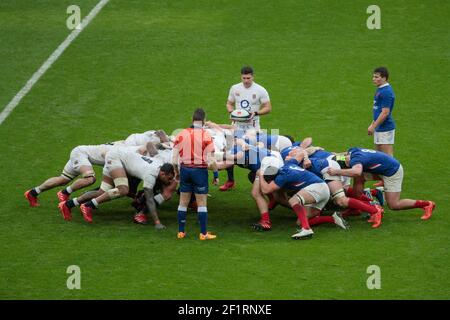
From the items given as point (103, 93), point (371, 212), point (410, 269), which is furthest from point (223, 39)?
point (410, 269)

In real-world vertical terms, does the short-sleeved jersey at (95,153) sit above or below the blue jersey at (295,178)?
above

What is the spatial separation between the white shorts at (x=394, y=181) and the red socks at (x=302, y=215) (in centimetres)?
143

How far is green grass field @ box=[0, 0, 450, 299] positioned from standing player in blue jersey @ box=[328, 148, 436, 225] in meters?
0.27

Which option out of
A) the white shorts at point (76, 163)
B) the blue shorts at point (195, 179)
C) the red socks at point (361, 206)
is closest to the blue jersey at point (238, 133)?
the blue shorts at point (195, 179)

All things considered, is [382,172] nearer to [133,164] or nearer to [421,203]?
[421,203]

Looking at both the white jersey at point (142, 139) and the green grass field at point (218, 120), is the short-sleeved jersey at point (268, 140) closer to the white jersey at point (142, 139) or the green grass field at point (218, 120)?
the green grass field at point (218, 120)

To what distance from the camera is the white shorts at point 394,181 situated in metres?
13.6

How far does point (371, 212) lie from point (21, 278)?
506 centimetres

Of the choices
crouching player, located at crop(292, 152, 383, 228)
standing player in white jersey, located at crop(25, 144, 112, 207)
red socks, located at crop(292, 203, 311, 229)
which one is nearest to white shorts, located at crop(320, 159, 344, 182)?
crouching player, located at crop(292, 152, 383, 228)

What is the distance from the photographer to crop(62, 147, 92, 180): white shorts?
14297mm

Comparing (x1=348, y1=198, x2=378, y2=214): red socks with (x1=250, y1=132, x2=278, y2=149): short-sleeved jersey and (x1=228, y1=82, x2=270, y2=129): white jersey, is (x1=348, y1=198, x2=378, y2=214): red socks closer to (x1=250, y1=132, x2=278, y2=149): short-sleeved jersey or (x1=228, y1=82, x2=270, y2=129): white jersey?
(x1=250, y1=132, x2=278, y2=149): short-sleeved jersey

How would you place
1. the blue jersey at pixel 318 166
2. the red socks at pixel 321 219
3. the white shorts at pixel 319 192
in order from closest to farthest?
the white shorts at pixel 319 192, the red socks at pixel 321 219, the blue jersey at pixel 318 166

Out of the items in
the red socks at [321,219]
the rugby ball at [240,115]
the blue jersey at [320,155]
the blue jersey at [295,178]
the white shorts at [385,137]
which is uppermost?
the rugby ball at [240,115]
